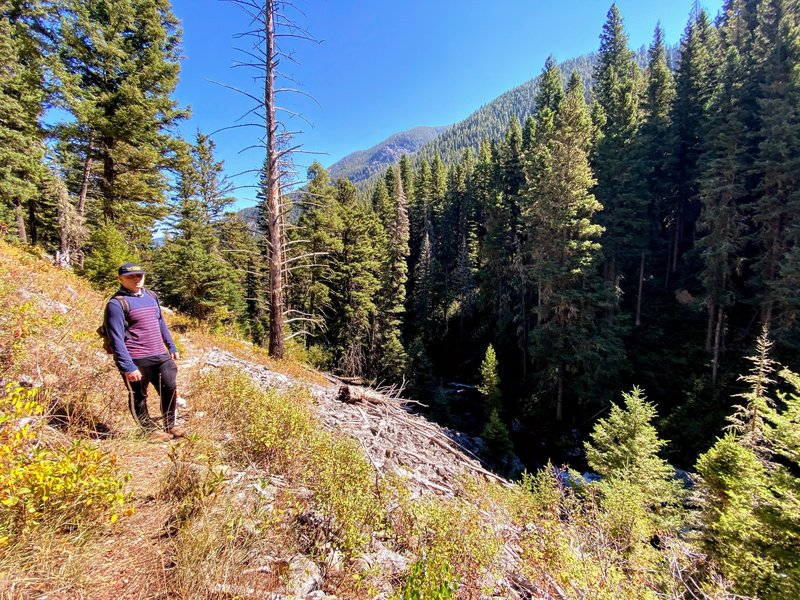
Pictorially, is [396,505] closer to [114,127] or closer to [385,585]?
[385,585]

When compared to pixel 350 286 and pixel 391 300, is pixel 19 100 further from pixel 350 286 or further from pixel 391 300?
pixel 391 300

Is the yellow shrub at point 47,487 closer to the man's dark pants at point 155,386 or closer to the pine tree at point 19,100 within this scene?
the man's dark pants at point 155,386

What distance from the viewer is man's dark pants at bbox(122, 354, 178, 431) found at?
158 inches

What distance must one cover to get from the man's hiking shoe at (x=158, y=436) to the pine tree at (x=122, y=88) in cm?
1356

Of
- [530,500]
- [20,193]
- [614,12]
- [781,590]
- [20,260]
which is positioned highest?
[614,12]

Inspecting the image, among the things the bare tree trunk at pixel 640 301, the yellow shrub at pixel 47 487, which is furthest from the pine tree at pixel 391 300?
the yellow shrub at pixel 47 487

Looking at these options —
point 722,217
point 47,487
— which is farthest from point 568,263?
point 47,487

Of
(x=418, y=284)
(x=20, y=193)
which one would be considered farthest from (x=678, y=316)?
(x=20, y=193)

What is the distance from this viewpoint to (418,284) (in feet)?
133

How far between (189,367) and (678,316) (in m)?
30.5

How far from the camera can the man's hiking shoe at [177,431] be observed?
3.98m

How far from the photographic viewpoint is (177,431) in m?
4.02

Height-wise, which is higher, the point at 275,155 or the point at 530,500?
the point at 275,155

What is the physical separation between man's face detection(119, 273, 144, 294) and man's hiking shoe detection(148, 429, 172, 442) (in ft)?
5.57
